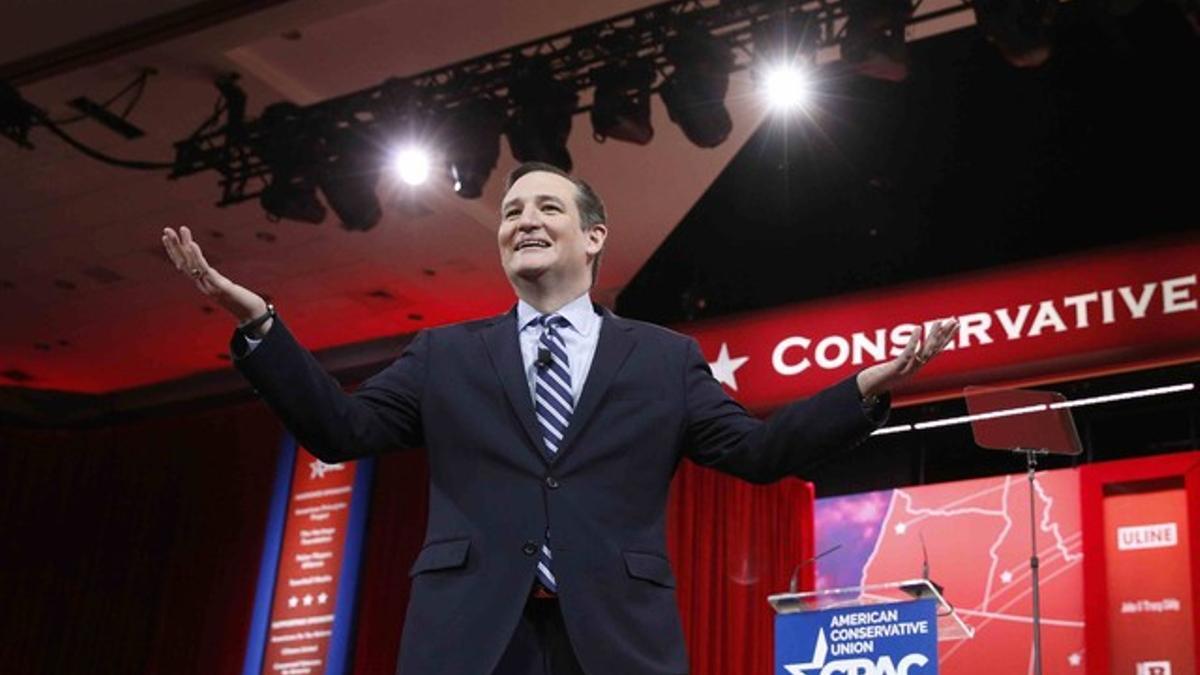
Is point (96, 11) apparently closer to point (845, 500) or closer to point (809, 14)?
point (809, 14)

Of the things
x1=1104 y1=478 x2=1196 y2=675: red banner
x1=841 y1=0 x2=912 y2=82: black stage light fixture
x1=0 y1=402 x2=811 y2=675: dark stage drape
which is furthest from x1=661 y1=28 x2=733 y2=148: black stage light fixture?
x1=0 y1=402 x2=811 y2=675: dark stage drape

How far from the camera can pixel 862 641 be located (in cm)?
462

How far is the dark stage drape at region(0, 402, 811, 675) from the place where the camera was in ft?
26.1

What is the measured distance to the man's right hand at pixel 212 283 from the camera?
1.83 m

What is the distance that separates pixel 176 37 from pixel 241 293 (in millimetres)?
4551

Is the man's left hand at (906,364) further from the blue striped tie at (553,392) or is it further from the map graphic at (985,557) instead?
the map graphic at (985,557)

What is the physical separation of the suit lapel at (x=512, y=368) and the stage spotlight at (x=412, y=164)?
12.8ft

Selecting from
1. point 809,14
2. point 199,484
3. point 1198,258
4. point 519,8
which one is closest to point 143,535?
point 199,484

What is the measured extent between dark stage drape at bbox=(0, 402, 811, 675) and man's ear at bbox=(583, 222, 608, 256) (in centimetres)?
573

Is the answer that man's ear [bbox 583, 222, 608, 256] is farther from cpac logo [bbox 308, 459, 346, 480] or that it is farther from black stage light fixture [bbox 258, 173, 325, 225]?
cpac logo [bbox 308, 459, 346, 480]

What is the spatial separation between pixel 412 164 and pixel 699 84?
3.96 feet

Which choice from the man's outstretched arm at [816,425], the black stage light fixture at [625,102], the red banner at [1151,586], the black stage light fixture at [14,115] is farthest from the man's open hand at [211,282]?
the red banner at [1151,586]

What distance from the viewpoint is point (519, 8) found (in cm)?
599

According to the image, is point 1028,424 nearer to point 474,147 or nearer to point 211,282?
point 474,147
